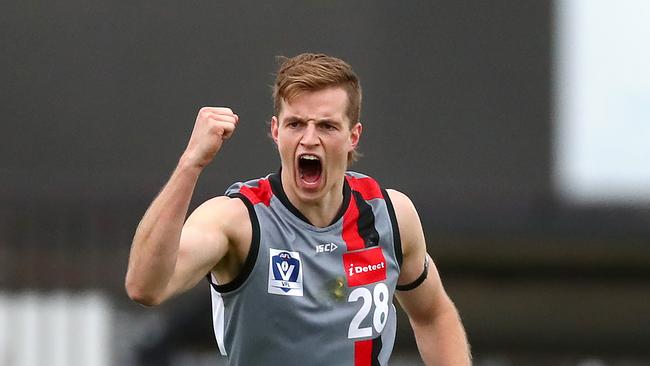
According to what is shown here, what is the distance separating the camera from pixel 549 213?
14.0m

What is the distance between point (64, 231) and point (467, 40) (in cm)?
447

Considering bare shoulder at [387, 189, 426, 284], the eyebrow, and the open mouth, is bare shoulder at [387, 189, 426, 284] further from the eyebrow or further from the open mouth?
the eyebrow

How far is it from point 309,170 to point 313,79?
38cm

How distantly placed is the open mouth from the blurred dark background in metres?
8.00

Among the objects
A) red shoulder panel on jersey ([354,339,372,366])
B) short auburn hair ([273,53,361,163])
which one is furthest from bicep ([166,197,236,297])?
red shoulder panel on jersey ([354,339,372,366])

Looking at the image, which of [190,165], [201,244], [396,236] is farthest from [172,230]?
[396,236]

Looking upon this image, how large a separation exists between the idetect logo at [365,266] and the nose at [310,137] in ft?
1.81

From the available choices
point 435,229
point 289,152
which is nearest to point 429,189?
point 435,229

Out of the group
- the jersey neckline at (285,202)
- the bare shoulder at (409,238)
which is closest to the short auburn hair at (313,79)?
the jersey neckline at (285,202)

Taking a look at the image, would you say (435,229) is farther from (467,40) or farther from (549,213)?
(467,40)

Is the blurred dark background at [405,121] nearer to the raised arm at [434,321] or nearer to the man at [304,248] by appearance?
the raised arm at [434,321]

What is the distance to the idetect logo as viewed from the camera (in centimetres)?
600

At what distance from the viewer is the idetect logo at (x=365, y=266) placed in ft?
19.7

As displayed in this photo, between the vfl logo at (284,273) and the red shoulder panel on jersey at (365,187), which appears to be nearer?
the vfl logo at (284,273)
